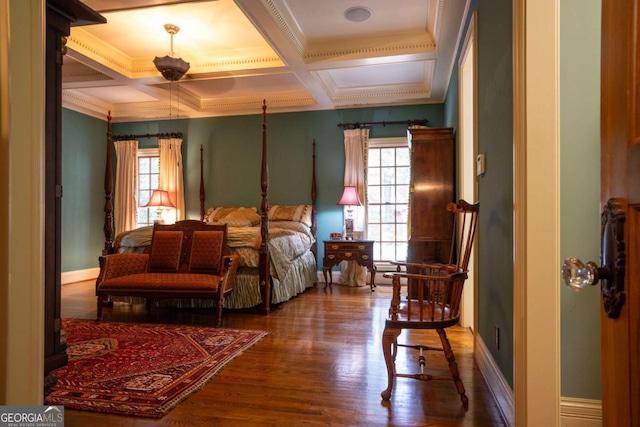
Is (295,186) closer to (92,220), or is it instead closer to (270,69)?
(270,69)

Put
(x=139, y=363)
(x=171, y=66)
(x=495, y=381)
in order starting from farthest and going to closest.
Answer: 1. (x=171, y=66)
2. (x=139, y=363)
3. (x=495, y=381)

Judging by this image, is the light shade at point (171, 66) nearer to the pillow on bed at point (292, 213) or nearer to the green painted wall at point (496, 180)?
the pillow on bed at point (292, 213)

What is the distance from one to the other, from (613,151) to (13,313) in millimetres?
1544

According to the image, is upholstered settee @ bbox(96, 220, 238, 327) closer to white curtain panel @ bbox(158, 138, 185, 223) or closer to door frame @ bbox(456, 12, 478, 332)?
door frame @ bbox(456, 12, 478, 332)

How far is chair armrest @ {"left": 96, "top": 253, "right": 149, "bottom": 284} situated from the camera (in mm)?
3693

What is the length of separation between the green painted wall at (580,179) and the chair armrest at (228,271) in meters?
2.73

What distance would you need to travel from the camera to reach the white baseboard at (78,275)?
580 cm

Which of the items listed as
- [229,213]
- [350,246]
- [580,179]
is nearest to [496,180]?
[580,179]

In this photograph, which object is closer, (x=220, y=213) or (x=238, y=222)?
(x=238, y=222)

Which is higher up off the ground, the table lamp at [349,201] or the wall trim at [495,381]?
the table lamp at [349,201]

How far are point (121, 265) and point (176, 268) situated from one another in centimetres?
56

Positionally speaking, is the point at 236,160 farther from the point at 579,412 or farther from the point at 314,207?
the point at 579,412

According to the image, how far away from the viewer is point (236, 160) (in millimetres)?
6270

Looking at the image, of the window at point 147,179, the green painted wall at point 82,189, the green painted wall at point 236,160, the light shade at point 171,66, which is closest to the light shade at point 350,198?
the green painted wall at point 236,160
